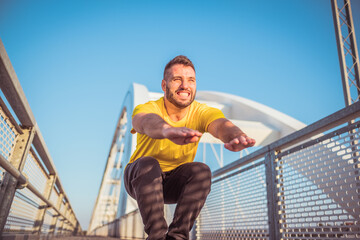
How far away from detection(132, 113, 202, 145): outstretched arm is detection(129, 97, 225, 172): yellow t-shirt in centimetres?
21

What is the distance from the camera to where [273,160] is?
2.59m

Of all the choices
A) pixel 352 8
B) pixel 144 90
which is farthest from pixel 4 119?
pixel 144 90

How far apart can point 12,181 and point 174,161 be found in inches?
44.0

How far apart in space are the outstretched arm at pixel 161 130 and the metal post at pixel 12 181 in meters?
1.13

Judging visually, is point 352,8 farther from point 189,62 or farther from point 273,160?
point 189,62

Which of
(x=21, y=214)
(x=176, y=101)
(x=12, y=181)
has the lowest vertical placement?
(x=21, y=214)

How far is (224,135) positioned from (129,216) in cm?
664

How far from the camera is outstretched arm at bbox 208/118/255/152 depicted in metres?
1.15

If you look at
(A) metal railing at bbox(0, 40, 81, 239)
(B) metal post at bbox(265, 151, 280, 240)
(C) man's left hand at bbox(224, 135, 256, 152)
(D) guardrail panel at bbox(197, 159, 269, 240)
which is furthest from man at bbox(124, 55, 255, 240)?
(D) guardrail panel at bbox(197, 159, 269, 240)

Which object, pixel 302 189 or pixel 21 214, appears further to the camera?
pixel 21 214

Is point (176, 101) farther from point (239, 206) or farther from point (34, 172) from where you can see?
point (34, 172)

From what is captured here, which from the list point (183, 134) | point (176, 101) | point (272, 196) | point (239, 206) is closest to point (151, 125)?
point (183, 134)

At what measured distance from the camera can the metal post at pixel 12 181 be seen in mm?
1993

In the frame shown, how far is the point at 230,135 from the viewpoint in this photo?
1.31 m
